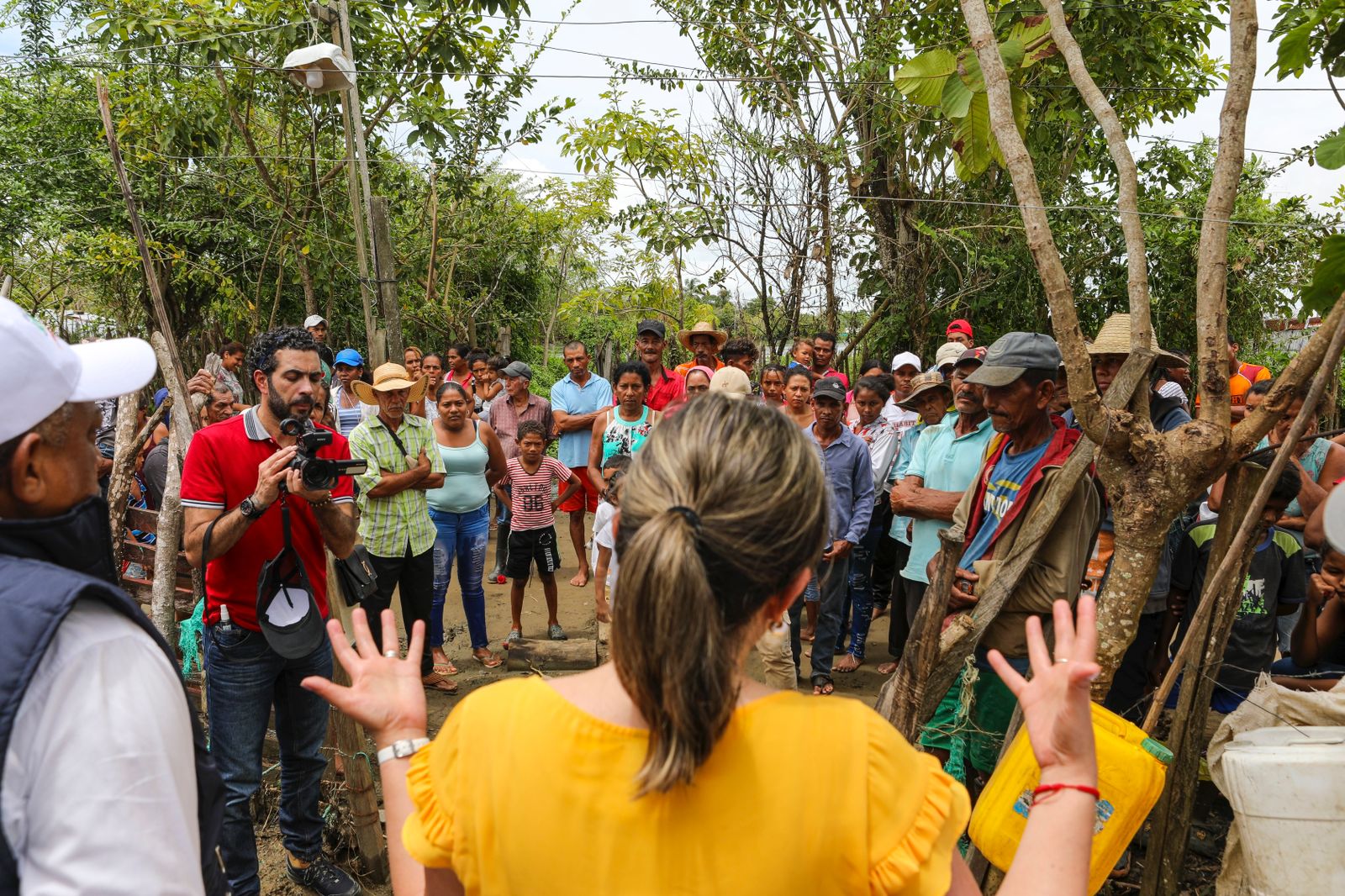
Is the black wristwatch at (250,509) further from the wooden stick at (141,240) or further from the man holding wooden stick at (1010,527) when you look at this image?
the man holding wooden stick at (1010,527)

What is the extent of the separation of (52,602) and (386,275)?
654 cm

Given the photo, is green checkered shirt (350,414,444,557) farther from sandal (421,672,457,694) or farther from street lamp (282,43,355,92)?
street lamp (282,43,355,92)

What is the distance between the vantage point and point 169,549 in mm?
3477

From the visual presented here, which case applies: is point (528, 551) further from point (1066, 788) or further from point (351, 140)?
point (1066, 788)

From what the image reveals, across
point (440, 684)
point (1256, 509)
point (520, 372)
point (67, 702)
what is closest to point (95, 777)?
Result: point (67, 702)

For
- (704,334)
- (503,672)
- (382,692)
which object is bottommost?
(503,672)

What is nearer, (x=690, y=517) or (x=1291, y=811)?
(x=690, y=517)

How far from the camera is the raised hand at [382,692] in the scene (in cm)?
133

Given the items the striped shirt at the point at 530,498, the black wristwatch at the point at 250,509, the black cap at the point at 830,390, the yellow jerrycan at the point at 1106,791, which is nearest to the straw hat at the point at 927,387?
the black cap at the point at 830,390

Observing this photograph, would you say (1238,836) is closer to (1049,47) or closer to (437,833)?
(437,833)

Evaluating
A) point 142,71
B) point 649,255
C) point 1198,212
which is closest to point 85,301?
point 142,71

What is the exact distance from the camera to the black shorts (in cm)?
580

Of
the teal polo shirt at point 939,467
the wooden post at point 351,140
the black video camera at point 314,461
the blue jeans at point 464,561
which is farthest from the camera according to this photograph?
the wooden post at point 351,140

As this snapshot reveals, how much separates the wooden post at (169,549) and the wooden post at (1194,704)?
3720 millimetres
